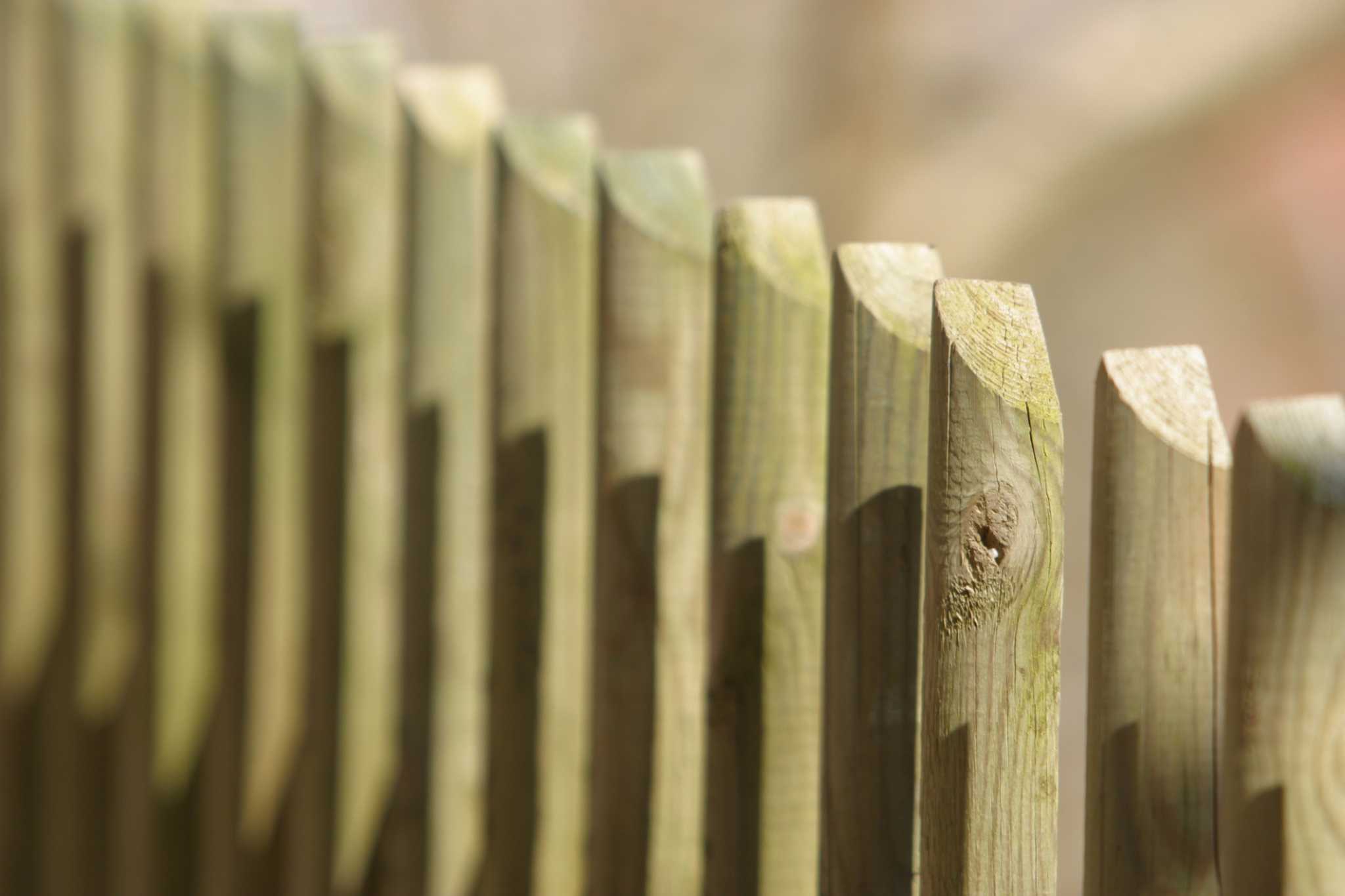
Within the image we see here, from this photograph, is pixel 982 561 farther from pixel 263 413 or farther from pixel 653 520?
pixel 263 413

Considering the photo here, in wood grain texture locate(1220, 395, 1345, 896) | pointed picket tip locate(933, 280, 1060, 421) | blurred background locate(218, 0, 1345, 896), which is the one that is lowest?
wood grain texture locate(1220, 395, 1345, 896)

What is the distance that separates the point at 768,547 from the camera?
132 centimetres

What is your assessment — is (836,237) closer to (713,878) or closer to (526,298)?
(526,298)

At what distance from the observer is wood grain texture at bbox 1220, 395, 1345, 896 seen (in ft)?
3.00

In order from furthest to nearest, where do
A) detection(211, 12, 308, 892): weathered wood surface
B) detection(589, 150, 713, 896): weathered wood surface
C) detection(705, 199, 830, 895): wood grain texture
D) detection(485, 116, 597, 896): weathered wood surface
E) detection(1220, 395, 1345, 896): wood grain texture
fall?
detection(211, 12, 308, 892): weathered wood surface
detection(485, 116, 597, 896): weathered wood surface
detection(589, 150, 713, 896): weathered wood surface
detection(705, 199, 830, 895): wood grain texture
detection(1220, 395, 1345, 896): wood grain texture

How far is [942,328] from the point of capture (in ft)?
3.43

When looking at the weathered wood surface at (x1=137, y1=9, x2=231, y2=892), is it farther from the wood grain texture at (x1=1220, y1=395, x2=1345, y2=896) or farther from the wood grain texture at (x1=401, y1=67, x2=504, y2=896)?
the wood grain texture at (x1=1220, y1=395, x2=1345, y2=896)

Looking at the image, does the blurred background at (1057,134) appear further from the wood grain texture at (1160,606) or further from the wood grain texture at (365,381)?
the wood grain texture at (1160,606)

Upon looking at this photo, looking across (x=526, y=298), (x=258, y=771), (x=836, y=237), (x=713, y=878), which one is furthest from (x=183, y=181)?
(x=836, y=237)

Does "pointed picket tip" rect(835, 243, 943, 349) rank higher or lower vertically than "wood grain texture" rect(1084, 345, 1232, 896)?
higher

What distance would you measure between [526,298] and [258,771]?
820 mm

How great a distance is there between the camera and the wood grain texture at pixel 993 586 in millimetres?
1049

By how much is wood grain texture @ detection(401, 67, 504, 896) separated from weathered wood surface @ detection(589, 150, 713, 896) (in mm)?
258

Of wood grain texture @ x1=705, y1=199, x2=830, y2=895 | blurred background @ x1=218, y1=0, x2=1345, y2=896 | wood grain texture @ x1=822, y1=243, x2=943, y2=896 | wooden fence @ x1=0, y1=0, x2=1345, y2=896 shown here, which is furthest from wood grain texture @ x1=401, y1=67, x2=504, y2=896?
blurred background @ x1=218, y1=0, x2=1345, y2=896
